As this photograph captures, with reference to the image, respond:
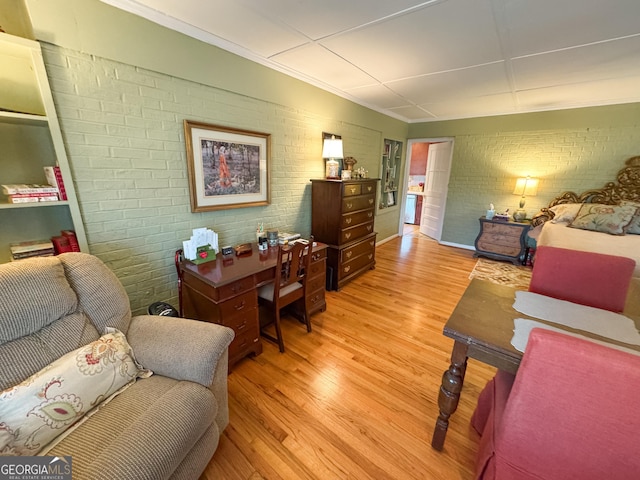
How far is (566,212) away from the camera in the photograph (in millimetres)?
3549

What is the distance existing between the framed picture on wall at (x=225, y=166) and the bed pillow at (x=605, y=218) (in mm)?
4085

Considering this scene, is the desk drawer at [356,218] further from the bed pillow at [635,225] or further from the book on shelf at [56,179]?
the bed pillow at [635,225]

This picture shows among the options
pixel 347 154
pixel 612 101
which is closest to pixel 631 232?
pixel 612 101

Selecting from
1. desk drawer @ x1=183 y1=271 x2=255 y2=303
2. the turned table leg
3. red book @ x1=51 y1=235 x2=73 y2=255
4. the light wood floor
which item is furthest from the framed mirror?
red book @ x1=51 y1=235 x2=73 y2=255

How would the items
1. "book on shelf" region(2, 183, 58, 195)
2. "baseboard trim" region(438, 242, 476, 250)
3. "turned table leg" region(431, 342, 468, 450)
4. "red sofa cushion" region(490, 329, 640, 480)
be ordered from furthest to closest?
"baseboard trim" region(438, 242, 476, 250) → "book on shelf" region(2, 183, 58, 195) → "turned table leg" region(431, 342, 468, 450) → "red sofa cushion" region(490, 329, 640, 480)

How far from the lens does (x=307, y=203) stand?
315cm

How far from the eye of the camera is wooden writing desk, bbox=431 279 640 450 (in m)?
1.01

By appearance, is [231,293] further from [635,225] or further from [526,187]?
[635,225]

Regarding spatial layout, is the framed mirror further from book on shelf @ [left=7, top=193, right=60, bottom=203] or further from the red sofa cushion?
book on shelf @ [left=7, top=193, right=60, bottom=203]

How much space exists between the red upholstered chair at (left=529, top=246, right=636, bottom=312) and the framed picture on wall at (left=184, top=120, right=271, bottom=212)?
2278 millimetres

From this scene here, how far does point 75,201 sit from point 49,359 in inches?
34.8

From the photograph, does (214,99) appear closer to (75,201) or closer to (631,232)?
(75,201)

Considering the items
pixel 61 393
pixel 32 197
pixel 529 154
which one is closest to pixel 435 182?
pixel 529 154

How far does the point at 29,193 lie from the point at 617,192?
19.9 ft
